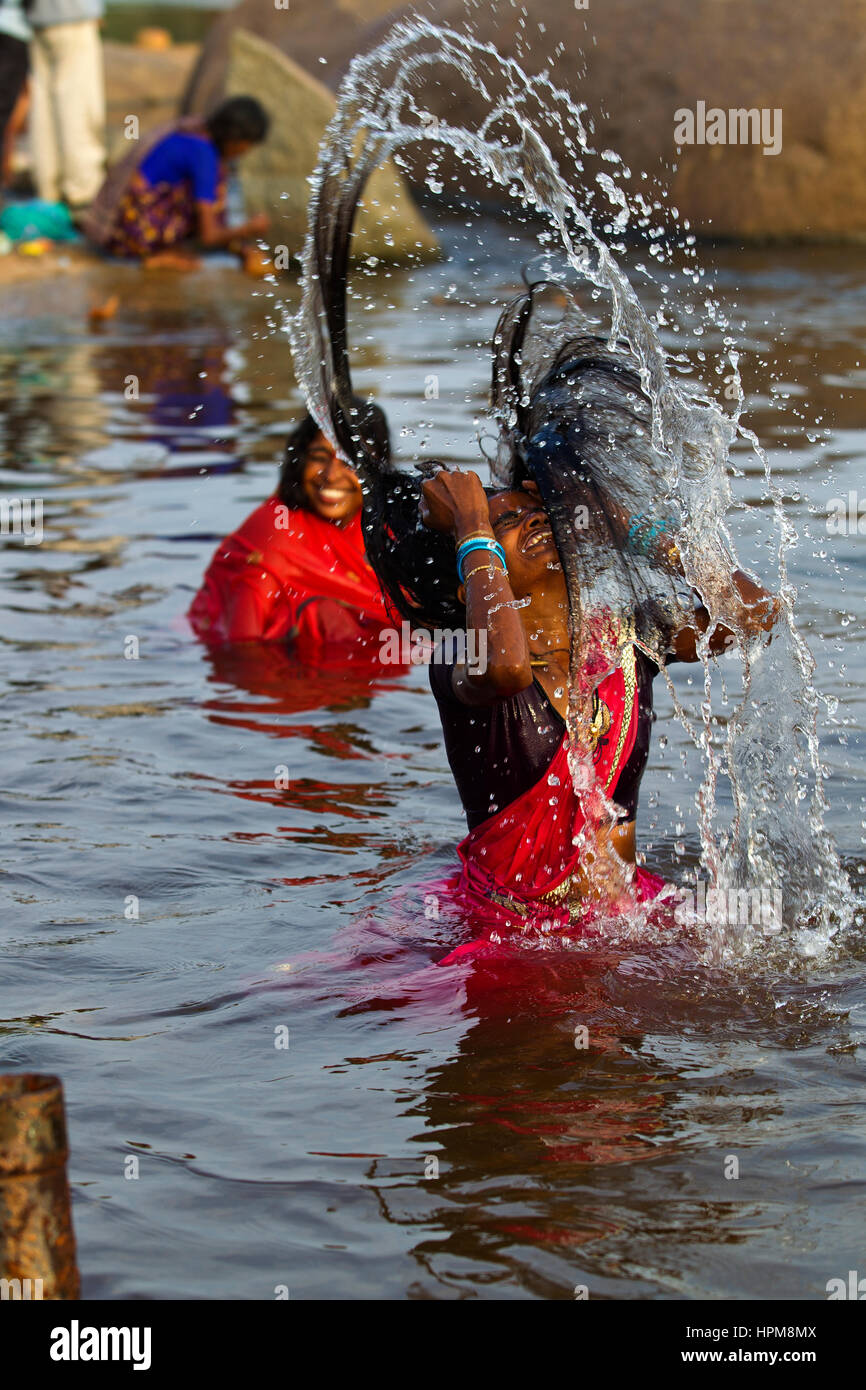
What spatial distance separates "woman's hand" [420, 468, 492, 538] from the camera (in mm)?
3641

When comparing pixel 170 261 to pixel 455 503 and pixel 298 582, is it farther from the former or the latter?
pixel 455 503

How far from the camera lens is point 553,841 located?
402 centimetres

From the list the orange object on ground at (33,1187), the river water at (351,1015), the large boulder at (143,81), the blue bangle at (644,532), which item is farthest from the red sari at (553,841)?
the large boulder at (143,81)

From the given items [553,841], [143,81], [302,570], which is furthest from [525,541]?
[143,81]

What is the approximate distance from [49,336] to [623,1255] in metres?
10.5

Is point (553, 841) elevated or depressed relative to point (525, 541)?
depressed

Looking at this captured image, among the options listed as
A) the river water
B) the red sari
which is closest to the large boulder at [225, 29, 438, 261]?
the river water

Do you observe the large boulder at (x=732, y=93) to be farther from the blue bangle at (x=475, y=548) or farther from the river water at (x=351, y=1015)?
the blue bangle at (x=475, y=548)

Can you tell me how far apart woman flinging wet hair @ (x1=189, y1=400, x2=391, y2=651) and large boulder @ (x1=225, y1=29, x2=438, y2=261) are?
7.21 m

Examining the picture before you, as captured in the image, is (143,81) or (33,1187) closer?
(33,1187)

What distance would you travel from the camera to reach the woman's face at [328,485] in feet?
21.6

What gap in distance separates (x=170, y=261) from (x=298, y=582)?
7.20 meters

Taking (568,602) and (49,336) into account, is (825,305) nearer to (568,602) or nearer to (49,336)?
(49,336)
